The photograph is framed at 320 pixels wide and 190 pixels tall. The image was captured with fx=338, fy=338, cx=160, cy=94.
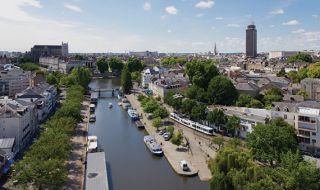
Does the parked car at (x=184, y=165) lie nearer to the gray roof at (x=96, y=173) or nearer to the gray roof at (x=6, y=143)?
the gray roof at (x=96, y=173)

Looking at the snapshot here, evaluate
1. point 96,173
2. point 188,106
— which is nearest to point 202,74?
point 188,106

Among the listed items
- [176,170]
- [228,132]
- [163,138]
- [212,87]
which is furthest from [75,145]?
[212,87]

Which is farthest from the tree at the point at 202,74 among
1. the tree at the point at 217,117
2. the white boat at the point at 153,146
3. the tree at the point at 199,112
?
the white boat at the point at 153,146

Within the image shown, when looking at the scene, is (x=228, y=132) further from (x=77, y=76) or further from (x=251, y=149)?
(x=77, y=76)

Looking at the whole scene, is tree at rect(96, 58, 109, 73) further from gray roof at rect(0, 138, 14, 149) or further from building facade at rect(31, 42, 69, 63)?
gray roof at rect(0, 138, 14, 149)

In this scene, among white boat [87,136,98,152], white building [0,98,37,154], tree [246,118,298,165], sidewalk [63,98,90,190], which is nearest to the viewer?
sidewalk [63,98,90,190]

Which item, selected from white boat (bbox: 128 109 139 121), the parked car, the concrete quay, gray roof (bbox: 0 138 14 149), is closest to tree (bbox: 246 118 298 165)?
the concrete quay
